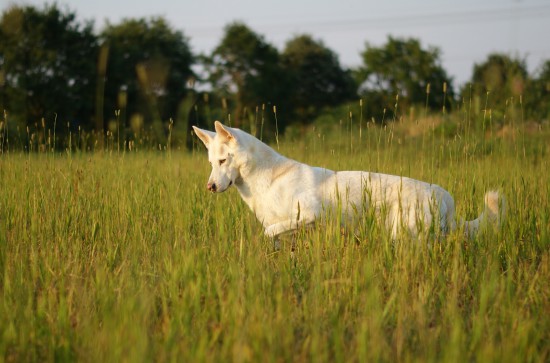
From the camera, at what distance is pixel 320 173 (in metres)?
5.54

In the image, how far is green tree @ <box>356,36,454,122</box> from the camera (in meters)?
37.9

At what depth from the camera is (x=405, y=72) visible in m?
40.3

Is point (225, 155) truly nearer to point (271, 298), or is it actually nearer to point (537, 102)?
point (271, 298)

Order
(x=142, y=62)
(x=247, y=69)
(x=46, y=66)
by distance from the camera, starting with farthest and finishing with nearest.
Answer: (x=247, y=69)
(x=142, y=62)
(x=46, y=66)

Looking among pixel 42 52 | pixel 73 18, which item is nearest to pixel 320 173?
pixel 42 52

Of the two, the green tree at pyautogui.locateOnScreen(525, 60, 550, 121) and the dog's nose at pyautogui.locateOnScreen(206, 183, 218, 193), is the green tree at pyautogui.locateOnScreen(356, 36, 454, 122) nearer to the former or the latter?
the green tree at pyautogui.locateOnScreen(525, 60, 550, 121)

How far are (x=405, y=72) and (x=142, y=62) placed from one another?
65.6ft

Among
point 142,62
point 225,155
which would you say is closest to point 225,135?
point 225,155

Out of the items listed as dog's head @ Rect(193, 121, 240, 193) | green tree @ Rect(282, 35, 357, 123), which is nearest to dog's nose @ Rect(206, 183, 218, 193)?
dog's head @ Rect(193, 121, 240, 193)

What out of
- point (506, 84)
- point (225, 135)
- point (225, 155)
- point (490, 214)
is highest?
point (506, 84)

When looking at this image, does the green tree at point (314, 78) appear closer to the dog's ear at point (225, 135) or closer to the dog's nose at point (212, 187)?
the dog's ear at point (225, 135)

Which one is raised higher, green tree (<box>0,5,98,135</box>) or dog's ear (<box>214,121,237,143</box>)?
green tree (<box>0,5,98,135</box>)

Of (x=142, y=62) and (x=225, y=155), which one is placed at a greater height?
(x=142, y=62)

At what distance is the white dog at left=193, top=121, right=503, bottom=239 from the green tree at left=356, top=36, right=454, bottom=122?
30.8 metres
